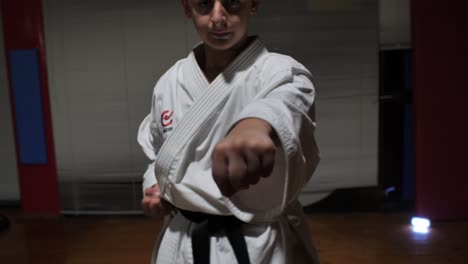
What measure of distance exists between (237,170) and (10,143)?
2.86 m

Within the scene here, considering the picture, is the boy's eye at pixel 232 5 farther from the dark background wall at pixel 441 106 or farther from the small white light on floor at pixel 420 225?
the small white light on floor at pixel 420 225

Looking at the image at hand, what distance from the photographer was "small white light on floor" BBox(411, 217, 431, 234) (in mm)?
2449

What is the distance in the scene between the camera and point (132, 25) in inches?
103

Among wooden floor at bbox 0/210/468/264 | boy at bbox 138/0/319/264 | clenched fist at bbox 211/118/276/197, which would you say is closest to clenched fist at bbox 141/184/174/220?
boy at bbox 138/0/319/264

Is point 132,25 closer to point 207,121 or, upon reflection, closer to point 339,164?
point 339,164

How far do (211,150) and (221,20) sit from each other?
10.2 inches

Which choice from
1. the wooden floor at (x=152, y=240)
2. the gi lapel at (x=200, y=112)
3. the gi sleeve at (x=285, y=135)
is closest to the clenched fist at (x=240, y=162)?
the gi sleeve at (x=285, y=135)

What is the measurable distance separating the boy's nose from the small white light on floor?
2089mm

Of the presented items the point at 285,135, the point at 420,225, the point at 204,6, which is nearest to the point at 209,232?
the point at 285,135

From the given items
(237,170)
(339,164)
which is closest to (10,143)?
(339,164)

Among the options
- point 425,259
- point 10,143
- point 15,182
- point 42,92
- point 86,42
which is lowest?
point 425,259

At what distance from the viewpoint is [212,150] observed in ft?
2.68

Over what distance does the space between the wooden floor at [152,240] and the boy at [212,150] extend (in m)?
1.40

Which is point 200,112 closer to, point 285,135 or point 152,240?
point 285,135
